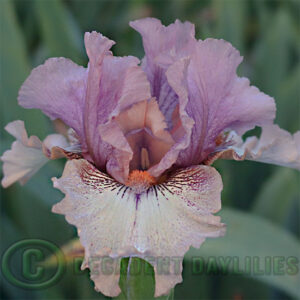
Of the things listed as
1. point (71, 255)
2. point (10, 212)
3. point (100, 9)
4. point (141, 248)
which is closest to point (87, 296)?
point (71, 255)

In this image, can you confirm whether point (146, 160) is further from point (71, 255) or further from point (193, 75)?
point (71, 255)

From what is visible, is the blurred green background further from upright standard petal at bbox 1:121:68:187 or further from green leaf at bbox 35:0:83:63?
upright standard petal at bbox 1:121:68:187

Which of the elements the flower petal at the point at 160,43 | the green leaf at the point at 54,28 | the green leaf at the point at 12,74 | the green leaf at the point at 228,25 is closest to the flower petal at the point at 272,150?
the flower petal at the point at 160,43

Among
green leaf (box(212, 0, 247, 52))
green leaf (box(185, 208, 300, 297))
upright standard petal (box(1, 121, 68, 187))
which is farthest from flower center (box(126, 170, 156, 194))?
green leaf (box(212, 0, 247, 52))

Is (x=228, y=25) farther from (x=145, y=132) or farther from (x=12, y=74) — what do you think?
(x=145, y=132)

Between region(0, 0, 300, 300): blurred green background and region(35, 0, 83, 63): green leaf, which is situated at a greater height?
region(35, 0, 83, 63): green leaf

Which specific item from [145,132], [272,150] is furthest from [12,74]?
[272,150]
